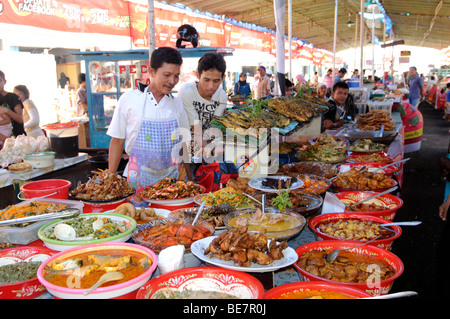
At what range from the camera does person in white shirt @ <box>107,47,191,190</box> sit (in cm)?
292

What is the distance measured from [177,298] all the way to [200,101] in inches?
104

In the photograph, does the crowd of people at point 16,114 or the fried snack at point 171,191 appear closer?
the fried snack at point 171,191

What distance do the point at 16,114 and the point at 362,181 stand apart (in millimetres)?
5294

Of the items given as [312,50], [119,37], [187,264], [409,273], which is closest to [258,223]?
[187,264]

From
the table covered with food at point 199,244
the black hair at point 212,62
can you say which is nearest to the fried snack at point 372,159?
the table covered with food at point 199,244

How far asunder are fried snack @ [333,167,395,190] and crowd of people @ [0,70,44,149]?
→ 16.2 ft

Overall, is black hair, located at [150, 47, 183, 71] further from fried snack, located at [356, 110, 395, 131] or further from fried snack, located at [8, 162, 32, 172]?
fried snack, located at [356, 110, 395, 131]

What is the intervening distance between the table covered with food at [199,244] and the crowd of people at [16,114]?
12.2 ft

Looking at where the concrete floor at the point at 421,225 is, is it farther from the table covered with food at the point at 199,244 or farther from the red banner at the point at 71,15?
the red banner at the point at 71,15

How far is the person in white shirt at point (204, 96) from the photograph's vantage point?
343 centimetres

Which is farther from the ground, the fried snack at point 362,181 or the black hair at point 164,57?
the black hair at point 164,57

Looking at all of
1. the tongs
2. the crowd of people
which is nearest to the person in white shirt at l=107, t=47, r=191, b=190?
the tongs

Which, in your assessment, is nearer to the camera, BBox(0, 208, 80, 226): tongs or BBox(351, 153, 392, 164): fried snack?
BBox(0, 208, 80, 226): tongs

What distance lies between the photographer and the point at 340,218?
2.22 m
